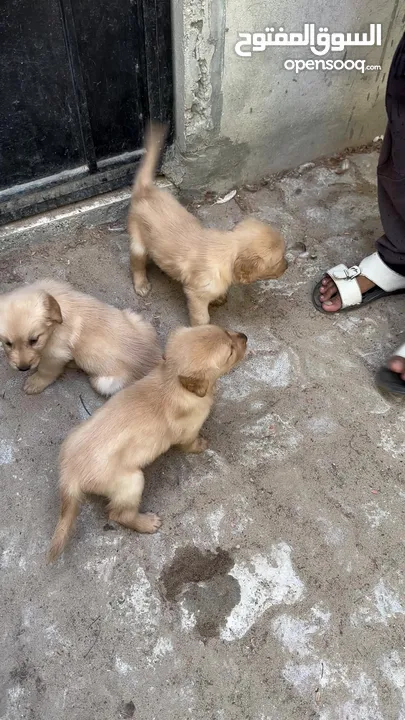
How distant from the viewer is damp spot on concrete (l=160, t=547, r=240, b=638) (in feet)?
8.23

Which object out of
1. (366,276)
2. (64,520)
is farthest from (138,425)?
(366,276)

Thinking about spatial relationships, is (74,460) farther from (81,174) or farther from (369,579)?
(81,174)

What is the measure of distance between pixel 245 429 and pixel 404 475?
874mm

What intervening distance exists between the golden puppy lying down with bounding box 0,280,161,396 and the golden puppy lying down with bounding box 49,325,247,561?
369 mm

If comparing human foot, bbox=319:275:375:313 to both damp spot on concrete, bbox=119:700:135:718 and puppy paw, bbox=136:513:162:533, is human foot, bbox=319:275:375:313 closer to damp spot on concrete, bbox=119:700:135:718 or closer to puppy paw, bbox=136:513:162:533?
puppy paw, bbox=136:513:162:533

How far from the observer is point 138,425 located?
243 centimetres

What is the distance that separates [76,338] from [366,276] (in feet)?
6.18

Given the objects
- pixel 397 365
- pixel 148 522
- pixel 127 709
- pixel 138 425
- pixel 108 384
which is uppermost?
pixel 138 425

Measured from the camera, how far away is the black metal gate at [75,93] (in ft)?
10.2

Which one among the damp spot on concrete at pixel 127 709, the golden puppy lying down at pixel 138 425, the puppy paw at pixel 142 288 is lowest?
the damp spot on concrete at pixel 127 709

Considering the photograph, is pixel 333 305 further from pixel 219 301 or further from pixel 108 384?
pixel 108 384

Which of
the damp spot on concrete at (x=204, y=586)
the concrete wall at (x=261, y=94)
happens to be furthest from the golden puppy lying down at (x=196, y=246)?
the damp spot on concrete at (x=204, y=586)

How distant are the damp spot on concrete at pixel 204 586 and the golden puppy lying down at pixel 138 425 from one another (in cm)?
32

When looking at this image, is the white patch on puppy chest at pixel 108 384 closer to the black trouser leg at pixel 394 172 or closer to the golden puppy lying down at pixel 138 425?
the golden puppy lying down at pixel 138 425
